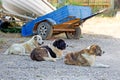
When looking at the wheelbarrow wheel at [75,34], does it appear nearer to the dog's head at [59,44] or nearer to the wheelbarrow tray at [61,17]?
the wheelbarrow tray at [61,17]

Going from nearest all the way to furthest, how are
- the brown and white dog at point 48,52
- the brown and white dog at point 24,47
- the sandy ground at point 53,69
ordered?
the sandy ground at point 53,69
the brown and white dog at point 48,52
the brown and white dog at point 24,47

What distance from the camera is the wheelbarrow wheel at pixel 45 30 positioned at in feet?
46.0

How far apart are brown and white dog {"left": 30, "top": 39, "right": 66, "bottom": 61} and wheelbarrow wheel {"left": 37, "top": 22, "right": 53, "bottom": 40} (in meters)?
4.44

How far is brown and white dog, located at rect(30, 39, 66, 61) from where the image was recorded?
8.97 meters

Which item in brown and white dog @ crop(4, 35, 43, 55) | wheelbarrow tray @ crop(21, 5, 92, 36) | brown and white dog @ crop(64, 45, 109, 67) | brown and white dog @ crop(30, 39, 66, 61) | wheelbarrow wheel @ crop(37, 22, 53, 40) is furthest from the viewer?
wheelbarrow wheel @ crop(37, 22, 53, 40)

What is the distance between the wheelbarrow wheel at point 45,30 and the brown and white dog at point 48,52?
444 cm

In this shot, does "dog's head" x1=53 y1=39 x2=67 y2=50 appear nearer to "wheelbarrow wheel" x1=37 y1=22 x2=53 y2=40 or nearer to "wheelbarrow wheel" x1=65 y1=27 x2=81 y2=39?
"wheelbarrow wheel" x1=37 y1=22 x2=53 y2=40

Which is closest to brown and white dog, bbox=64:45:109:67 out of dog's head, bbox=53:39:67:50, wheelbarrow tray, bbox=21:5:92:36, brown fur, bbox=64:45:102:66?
brown fur, bbox=64:45:102:66

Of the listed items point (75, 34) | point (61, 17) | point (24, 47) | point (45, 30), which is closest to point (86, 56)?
point (24, 47)

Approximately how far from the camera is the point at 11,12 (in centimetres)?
1600

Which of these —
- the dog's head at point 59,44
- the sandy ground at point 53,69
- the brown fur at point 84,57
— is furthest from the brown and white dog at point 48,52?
the brown fur at point 84,57

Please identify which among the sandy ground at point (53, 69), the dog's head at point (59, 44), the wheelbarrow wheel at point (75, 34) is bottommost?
the wheelbarrow wheel at point (75, 34)

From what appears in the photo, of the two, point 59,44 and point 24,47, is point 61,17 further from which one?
point 59,44

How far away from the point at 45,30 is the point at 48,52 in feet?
16.3
